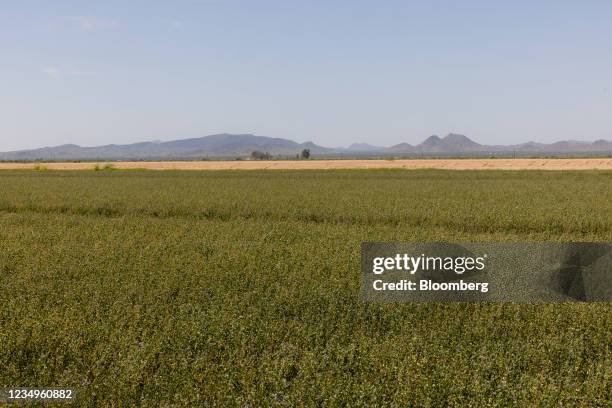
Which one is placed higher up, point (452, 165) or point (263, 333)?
point (452, 165)

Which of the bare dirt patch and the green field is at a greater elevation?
the bare dirt patch

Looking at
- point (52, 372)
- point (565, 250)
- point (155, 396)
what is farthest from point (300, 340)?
point (565, 250)

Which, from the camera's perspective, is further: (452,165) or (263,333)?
(452,165)

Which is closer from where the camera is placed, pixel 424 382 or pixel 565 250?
pixel 424 382

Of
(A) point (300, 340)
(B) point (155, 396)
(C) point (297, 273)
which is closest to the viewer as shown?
(B) point (155, 396)

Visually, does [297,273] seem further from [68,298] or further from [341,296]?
[68,298]

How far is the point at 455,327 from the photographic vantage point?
19.9 ft

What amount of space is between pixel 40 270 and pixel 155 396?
227 inches

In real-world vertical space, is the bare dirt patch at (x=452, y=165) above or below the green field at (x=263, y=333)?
above

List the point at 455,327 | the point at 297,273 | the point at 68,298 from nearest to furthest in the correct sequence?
1. the point at 455,327
2. the point at 68,298
3. the point at 297,273

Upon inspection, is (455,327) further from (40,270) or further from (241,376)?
(40,270)

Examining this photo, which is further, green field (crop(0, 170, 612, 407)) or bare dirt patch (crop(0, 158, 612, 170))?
bare dirt patch (crop(0, 158, 612, 170))

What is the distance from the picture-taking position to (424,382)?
4586mm

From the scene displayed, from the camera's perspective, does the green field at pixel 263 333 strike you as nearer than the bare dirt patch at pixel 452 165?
Yes
